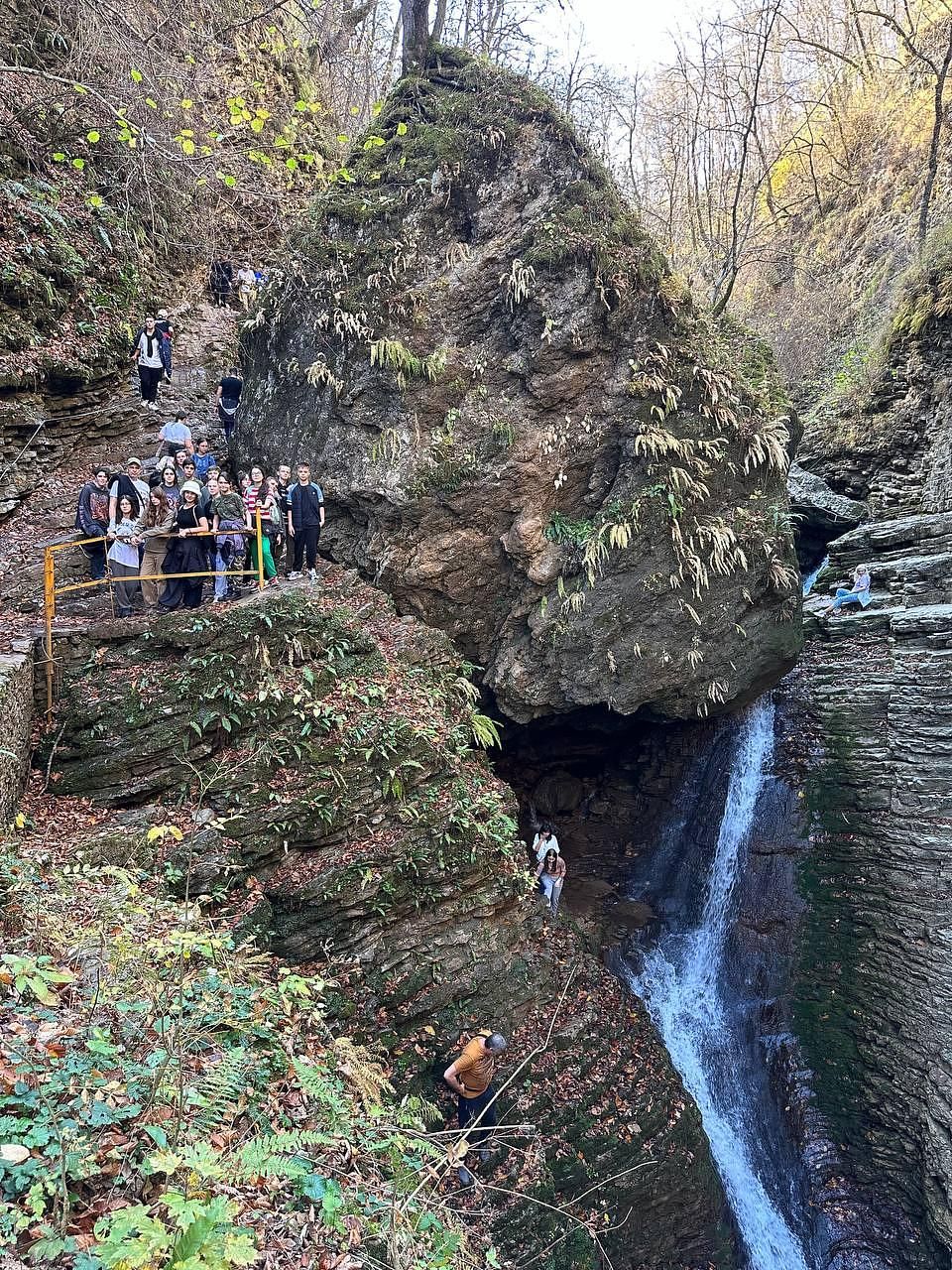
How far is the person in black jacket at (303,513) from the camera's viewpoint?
941cm

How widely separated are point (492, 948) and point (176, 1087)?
5146 millimetres

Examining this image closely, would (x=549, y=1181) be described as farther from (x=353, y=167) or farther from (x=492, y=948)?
(x=353, y=167)

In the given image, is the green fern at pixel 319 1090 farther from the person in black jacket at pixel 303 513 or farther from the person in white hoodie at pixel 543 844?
the person in white hoodie at pixel 543 844

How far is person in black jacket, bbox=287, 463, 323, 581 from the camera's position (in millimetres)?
9406

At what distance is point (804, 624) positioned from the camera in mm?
13367

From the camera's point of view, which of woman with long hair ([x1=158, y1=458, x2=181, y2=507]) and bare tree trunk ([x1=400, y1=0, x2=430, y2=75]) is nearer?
woman with long hair ([x1=158, y1=458, x2=181, y2=507])

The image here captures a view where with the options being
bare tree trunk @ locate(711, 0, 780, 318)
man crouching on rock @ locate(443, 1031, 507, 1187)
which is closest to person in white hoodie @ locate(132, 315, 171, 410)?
bare tree trunk @ locate(711, 0, 780, 318)

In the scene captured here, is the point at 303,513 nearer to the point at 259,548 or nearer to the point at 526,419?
the point at 259,548

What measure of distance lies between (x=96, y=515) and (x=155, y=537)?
48.5 inches

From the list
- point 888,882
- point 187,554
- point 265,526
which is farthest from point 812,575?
point 187,554

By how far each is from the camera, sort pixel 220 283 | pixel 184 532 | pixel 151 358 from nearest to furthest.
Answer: pixel 184 532, pixel 151 358, pixel 220 283

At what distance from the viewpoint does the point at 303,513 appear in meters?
9.50

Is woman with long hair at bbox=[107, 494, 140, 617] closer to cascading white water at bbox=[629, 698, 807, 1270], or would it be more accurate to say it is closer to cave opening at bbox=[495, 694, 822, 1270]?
cave opening at bbox=[495, 694, 822, 1270]

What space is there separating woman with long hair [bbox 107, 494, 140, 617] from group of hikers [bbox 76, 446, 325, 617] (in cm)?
1
